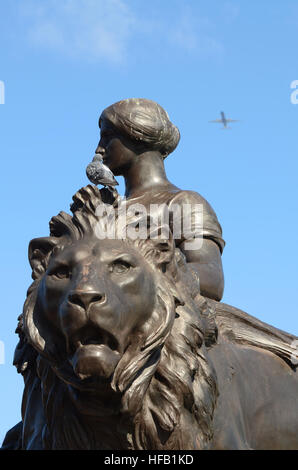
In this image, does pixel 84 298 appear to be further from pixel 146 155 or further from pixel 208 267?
pixel 146 155

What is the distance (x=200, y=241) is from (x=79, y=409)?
165 centimetres

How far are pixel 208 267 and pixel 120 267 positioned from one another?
126 cm

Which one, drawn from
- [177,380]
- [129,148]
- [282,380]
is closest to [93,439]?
Result: [177,380]

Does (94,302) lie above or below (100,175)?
below

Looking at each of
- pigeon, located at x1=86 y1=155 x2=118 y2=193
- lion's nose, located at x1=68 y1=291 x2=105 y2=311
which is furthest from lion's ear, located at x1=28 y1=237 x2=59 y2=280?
pigeon, located at x1=86 y1=155 x2=118 y2=193

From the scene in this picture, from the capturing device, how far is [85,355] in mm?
3822

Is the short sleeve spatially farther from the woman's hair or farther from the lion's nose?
the lion's nose

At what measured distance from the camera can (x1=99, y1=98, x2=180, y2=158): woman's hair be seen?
5770 mm

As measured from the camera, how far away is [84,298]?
152 inches

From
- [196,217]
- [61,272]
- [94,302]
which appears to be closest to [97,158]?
[196,217]

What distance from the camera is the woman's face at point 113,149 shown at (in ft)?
19.3

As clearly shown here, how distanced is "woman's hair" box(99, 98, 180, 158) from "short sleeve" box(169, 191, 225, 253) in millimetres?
476

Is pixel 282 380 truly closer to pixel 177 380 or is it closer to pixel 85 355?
pixel 177 380

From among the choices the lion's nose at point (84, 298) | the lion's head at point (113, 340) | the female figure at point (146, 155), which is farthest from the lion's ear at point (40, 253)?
→ the female figure at point (146, 155)
